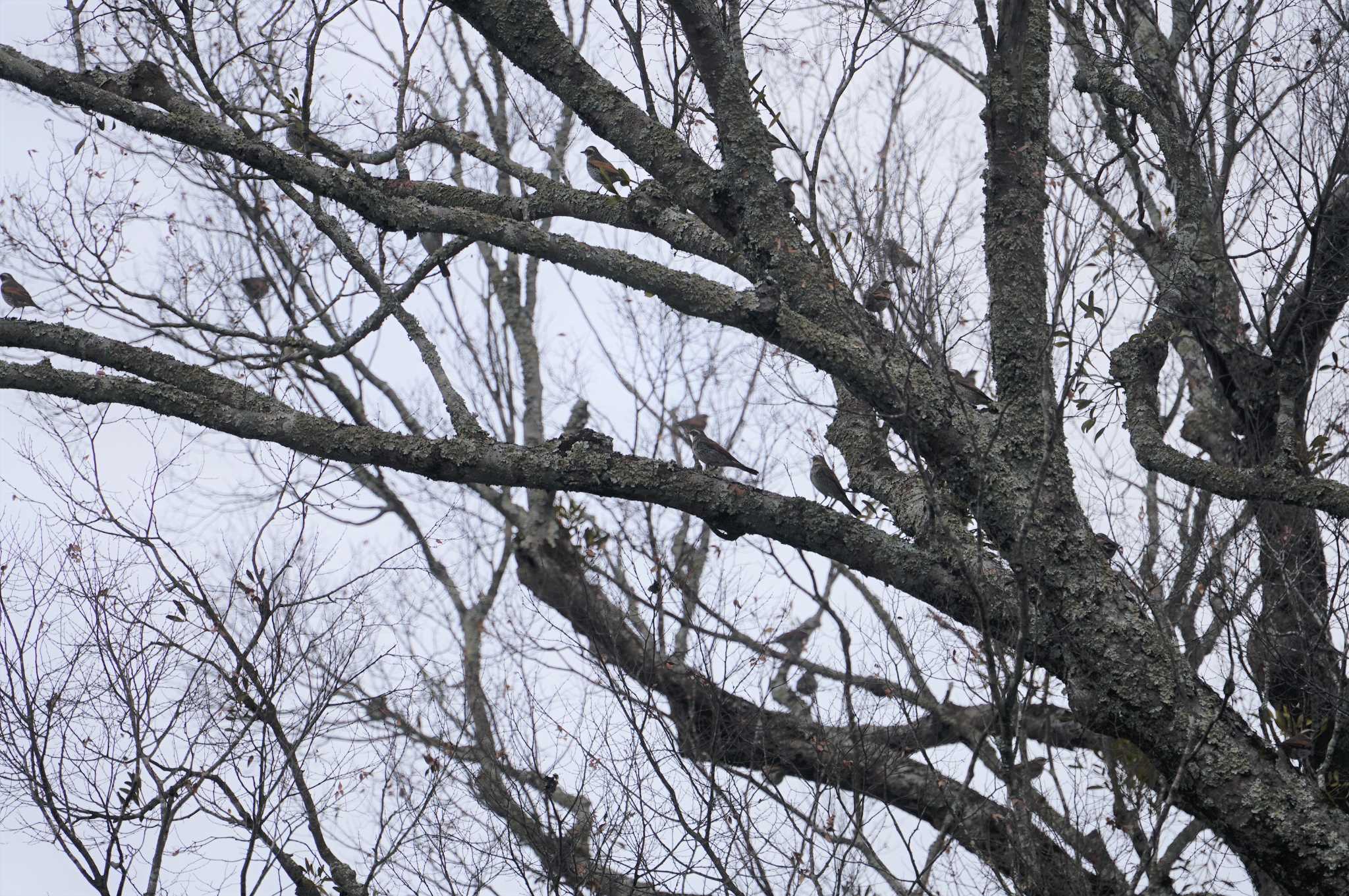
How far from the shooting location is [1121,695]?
3588 mm

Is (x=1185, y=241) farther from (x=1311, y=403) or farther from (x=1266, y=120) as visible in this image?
(x=1311, y=403)

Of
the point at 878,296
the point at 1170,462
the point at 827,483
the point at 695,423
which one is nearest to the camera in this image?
the point at 1170,462

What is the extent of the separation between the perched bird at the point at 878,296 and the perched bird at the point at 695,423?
2567 mm

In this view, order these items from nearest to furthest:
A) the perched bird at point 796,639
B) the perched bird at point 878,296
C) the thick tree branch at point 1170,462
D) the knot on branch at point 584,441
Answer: the knot on branch at point 584,441 < the thick tree branch at point 1170,462 < the perched bird at point 878,296 < the perched bird at point 796,639

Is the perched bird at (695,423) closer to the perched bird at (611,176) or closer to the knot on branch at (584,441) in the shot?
the perched bird at (611,176)

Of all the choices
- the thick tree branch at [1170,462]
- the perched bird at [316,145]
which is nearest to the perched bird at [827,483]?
the thick tree branch at [1170,462]

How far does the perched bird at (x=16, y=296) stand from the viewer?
856 cm

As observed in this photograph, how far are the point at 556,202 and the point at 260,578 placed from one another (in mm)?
2271

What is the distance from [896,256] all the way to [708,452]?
2580 mm

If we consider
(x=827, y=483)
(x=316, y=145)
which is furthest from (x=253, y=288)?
(x=827, y=483)

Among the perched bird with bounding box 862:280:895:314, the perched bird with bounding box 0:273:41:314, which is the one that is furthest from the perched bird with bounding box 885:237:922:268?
the perched bird with bounding box 0:273:41:314

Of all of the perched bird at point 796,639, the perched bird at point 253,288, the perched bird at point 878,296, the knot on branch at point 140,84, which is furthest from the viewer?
the perched bird at point 253,288

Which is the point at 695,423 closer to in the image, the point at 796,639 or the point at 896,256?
the point at 796,639

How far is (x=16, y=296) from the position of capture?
8.78 meters
